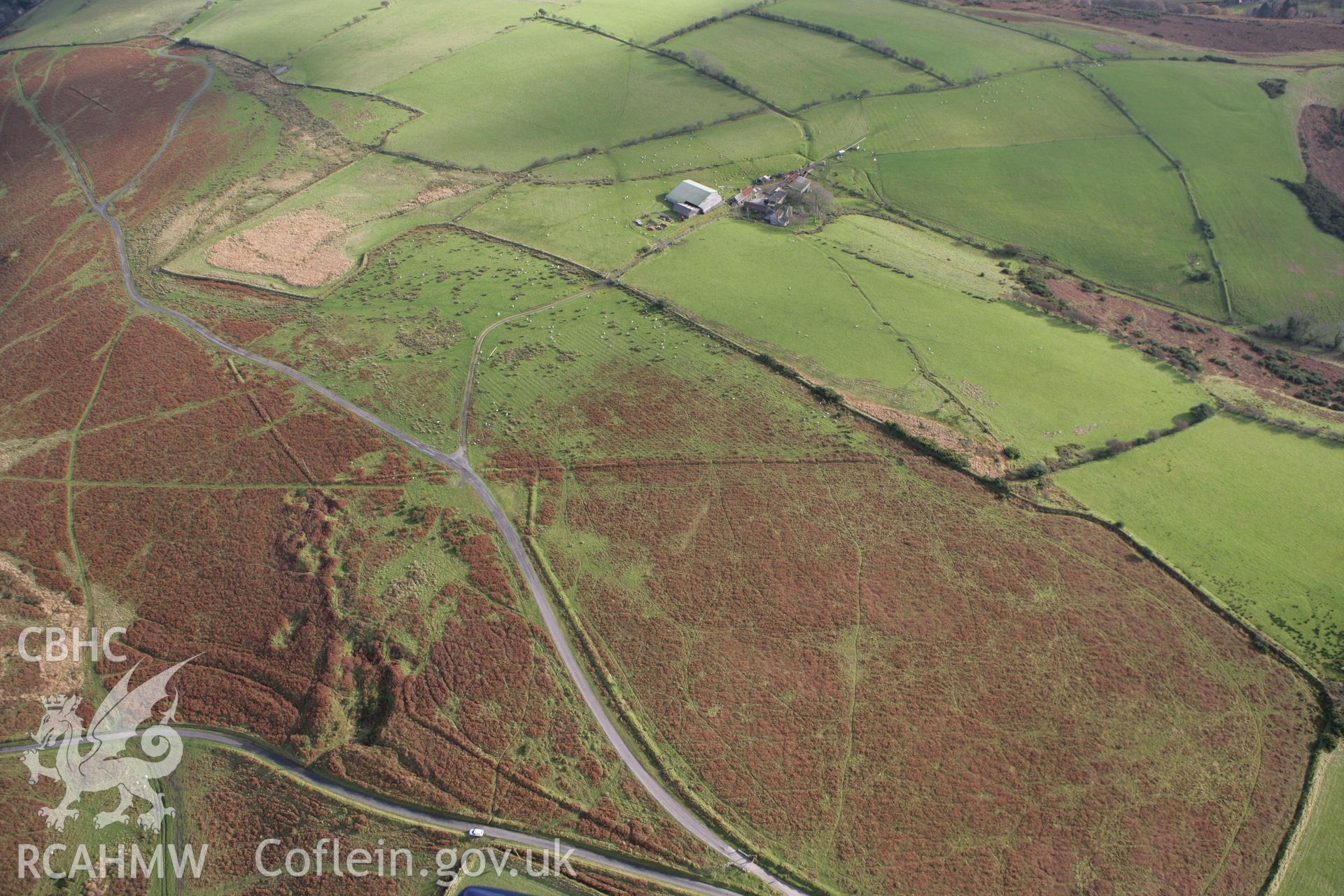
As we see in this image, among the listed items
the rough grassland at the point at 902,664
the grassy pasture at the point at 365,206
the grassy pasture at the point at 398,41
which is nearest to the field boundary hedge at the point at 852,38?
the grassy pasture at the point at 398,41

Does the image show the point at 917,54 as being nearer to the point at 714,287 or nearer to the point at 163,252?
the point at 714,287

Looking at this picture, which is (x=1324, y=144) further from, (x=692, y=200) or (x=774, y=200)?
(x=692, y=200)

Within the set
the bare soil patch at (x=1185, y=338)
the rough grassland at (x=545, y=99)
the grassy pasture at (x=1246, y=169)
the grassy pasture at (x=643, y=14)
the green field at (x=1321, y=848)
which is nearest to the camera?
the green field at (x=1321, y=848)

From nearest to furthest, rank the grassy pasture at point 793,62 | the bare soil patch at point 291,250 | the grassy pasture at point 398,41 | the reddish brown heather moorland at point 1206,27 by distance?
the bare soil patch at point 291,250
the grassy pasture at point 793,62
the grassy pasture at point 398,41
the reddish brown heather moorland at point 1206,27

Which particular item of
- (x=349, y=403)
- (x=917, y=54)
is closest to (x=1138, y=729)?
(x=349, y=403)

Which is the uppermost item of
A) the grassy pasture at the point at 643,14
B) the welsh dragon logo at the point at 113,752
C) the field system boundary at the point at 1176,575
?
the grassy pasture at the point at 643,14

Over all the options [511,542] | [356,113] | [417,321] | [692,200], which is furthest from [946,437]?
[356,113]

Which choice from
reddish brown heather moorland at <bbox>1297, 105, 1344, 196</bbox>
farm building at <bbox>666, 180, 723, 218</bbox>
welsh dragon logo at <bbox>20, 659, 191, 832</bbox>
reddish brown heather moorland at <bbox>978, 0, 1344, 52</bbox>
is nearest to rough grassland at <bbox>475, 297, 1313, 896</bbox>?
welsh dragon logo at <bbox>20, 659, 191, 832</bbox>

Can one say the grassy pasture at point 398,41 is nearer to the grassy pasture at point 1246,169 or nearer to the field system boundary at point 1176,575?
the field system boundary at point 1176,575
